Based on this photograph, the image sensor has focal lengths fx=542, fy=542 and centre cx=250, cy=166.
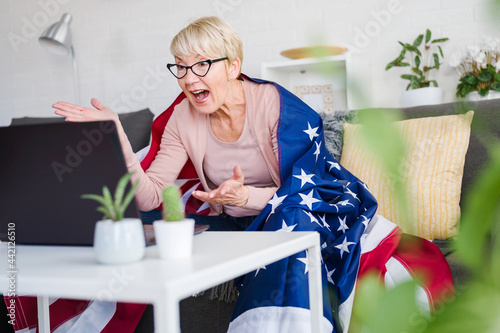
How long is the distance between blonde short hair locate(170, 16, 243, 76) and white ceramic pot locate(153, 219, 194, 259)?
0.94 metres

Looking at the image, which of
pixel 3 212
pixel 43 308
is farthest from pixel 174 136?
pixel 3 212

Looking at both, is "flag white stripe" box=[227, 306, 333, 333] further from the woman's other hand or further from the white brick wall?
the white brick wall

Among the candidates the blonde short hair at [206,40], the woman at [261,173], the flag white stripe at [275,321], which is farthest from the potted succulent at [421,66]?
the flag white stripe at [275,321]

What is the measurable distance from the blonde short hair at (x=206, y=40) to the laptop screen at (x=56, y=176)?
793mm

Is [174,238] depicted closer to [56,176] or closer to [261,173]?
[56,176]

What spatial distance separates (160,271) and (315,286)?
0.38 meters

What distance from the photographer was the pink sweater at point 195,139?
168 centimetres

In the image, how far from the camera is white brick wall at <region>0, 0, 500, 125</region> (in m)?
2.55

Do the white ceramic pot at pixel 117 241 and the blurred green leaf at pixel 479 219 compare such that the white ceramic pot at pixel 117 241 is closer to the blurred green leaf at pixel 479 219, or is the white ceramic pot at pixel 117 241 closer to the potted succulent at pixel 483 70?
the blurred green leaf at pixel 479 219

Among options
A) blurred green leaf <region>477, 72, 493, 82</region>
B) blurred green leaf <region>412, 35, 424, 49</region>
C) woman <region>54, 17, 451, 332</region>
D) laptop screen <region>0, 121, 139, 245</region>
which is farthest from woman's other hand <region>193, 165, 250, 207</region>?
blurred green leaf <region>412, 35, 424, 49</region>

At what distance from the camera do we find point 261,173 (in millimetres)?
1712

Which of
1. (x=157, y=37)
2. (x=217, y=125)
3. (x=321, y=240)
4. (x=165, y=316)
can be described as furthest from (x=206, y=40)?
(x=157, y=37)

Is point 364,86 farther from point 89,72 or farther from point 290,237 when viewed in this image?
point 89,72

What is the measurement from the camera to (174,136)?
1.82 metres
